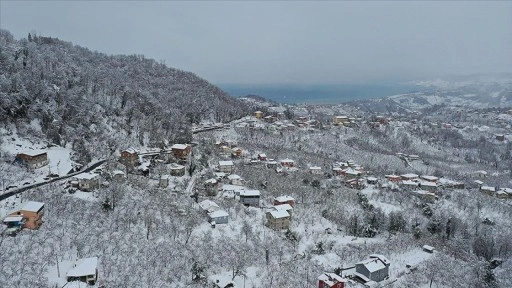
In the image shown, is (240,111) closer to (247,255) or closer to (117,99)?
(117,99)

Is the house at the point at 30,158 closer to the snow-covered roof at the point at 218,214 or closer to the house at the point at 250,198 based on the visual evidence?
the snow-covered roof at the point at 218,214

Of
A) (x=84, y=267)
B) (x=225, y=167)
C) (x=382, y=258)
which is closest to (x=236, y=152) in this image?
(x=225, y=167)

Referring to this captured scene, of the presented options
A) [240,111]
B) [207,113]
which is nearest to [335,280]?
[207,113]

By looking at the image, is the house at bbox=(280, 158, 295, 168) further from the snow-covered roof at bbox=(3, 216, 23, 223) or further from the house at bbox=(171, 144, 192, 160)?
the snow-covered roof at bbox=(3, 216, 23, 223)

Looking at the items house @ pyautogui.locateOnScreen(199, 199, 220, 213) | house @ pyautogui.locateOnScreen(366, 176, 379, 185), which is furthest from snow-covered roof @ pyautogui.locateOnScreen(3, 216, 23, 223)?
house @ pyautogui.locateOnScreen(366, 176, 379, 185)

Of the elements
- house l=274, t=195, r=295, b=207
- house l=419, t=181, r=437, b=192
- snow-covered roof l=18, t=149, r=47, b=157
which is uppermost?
snow-covered roof l=18, t=149, r=47, b=157

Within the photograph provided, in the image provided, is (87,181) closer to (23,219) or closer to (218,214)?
(23,219)
